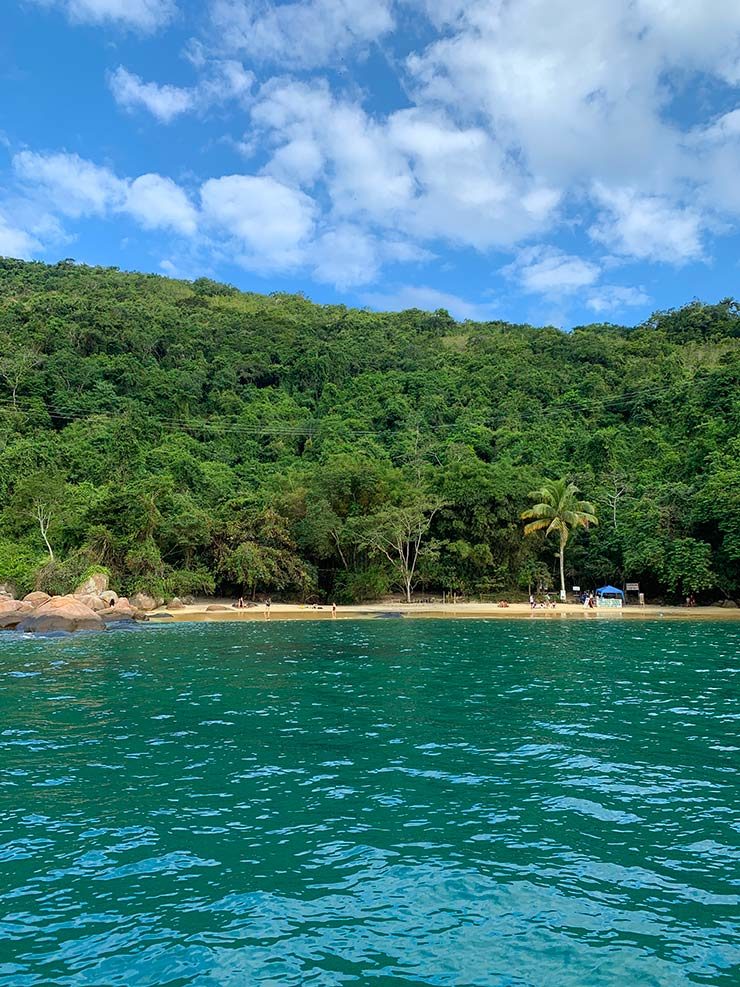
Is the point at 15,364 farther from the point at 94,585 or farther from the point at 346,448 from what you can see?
the point at 94,585

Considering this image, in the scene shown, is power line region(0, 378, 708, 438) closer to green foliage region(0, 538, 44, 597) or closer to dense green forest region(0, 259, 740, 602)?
dense green forest region(0, 259, 740, 602)

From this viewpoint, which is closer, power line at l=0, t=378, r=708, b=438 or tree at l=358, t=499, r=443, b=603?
tree at l=358, t=499, r=443, b=603

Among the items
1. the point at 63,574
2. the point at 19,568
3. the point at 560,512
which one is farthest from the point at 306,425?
the point at 63,574

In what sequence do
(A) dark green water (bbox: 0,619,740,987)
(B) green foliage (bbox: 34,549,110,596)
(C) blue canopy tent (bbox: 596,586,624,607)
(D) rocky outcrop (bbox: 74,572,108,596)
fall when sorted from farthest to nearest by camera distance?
1. (C) blue canopy tent (bbox: 596,586,624,607)
2. (B) green foliage (bbox: 34,549,110,596)
3. (D) rocky outcrop (bbox: 74,572,108,596)
4. (A) dark green water (bbox: 0,619,740,987)

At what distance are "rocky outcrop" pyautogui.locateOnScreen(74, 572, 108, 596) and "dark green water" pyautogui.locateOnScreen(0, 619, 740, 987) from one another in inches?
1001

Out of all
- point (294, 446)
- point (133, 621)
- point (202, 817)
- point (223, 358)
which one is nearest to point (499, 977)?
point (202, 817)

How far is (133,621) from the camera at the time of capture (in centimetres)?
3703

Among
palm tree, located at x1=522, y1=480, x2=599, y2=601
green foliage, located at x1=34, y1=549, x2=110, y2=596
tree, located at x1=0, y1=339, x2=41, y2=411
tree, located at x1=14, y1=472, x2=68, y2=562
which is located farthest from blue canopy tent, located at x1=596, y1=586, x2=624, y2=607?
tree, located at x1=0, y1=339, x2=41, y2=411

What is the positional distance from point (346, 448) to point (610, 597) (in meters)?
28.0

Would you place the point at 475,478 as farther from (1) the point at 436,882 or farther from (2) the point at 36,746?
(1) the point at 436,882

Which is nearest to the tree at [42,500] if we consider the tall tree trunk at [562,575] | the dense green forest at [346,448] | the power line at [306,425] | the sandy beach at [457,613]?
the dense green forest at [346,448]

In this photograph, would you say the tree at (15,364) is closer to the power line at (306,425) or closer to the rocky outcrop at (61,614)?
the power line at (306,425)

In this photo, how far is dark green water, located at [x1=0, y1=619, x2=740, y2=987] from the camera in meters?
5.68

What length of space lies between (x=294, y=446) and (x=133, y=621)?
122 ft
